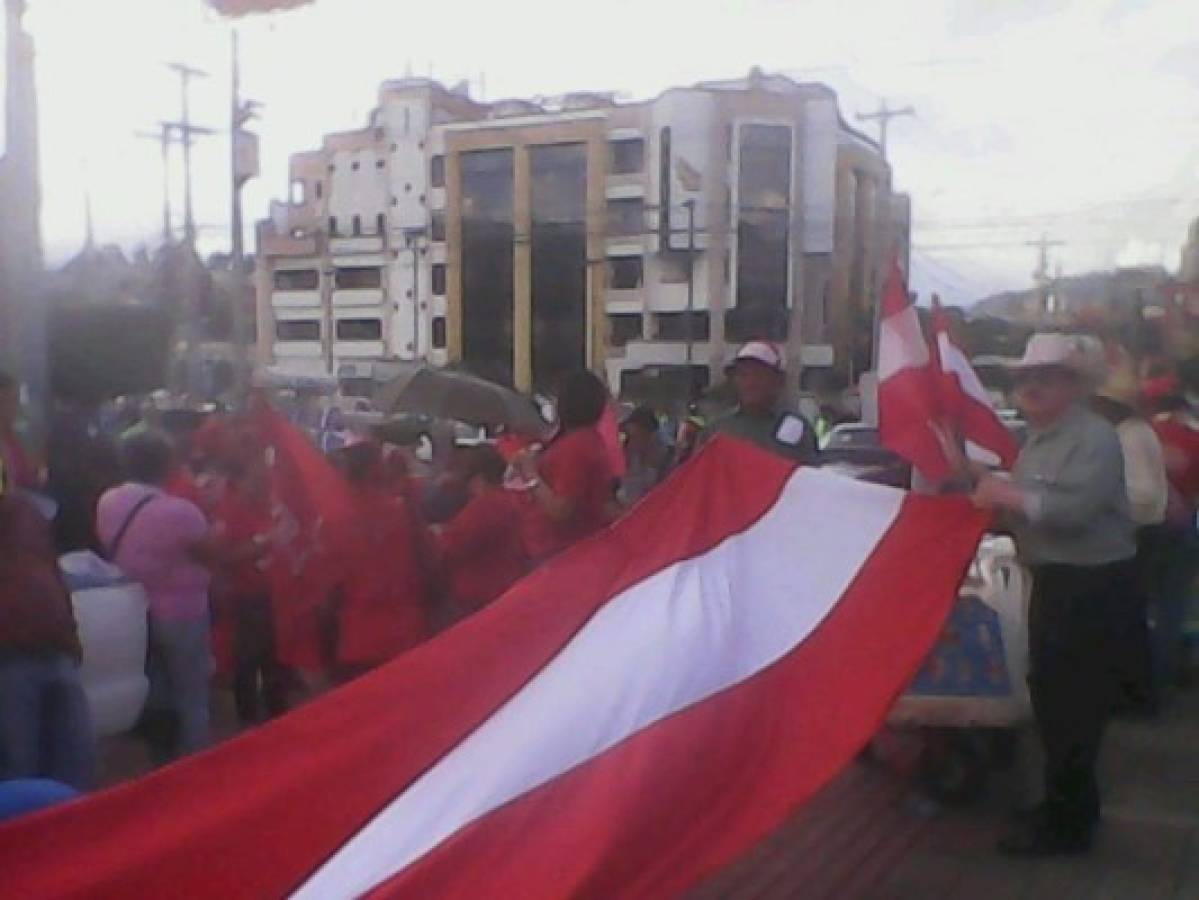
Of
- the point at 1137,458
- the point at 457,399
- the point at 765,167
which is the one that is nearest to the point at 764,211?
the point at 765,167

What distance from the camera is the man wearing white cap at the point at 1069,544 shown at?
4.69 m

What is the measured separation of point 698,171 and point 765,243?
0.36m

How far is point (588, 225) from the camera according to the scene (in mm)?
5371

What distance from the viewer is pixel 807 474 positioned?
169 inches

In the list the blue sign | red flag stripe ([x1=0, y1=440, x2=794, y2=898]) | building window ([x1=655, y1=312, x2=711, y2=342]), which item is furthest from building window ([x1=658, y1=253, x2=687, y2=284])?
the blue sign

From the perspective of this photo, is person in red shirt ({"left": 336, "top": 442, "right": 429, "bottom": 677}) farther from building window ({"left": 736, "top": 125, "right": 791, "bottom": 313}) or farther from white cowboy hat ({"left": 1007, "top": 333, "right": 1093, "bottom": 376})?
white cowboy hat ({"left": 1007, "top": 333, "right": 1093, "bottom": 376})

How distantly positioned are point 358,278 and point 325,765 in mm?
2751

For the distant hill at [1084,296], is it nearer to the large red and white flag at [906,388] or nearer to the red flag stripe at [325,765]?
the large red and white flag at [906,388]

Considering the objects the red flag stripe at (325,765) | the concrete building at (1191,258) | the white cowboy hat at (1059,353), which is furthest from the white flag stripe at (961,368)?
the red flag stripe at (325,765)

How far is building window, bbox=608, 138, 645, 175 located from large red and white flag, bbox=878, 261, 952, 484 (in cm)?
96

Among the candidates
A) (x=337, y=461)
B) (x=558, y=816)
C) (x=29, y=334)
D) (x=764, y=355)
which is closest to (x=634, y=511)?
(x=558, y=816)

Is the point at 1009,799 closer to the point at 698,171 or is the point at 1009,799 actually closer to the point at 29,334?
the point at 698,171

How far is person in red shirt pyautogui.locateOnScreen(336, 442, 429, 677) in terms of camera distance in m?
5.70

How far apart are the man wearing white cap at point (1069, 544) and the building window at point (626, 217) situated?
1.42 m
